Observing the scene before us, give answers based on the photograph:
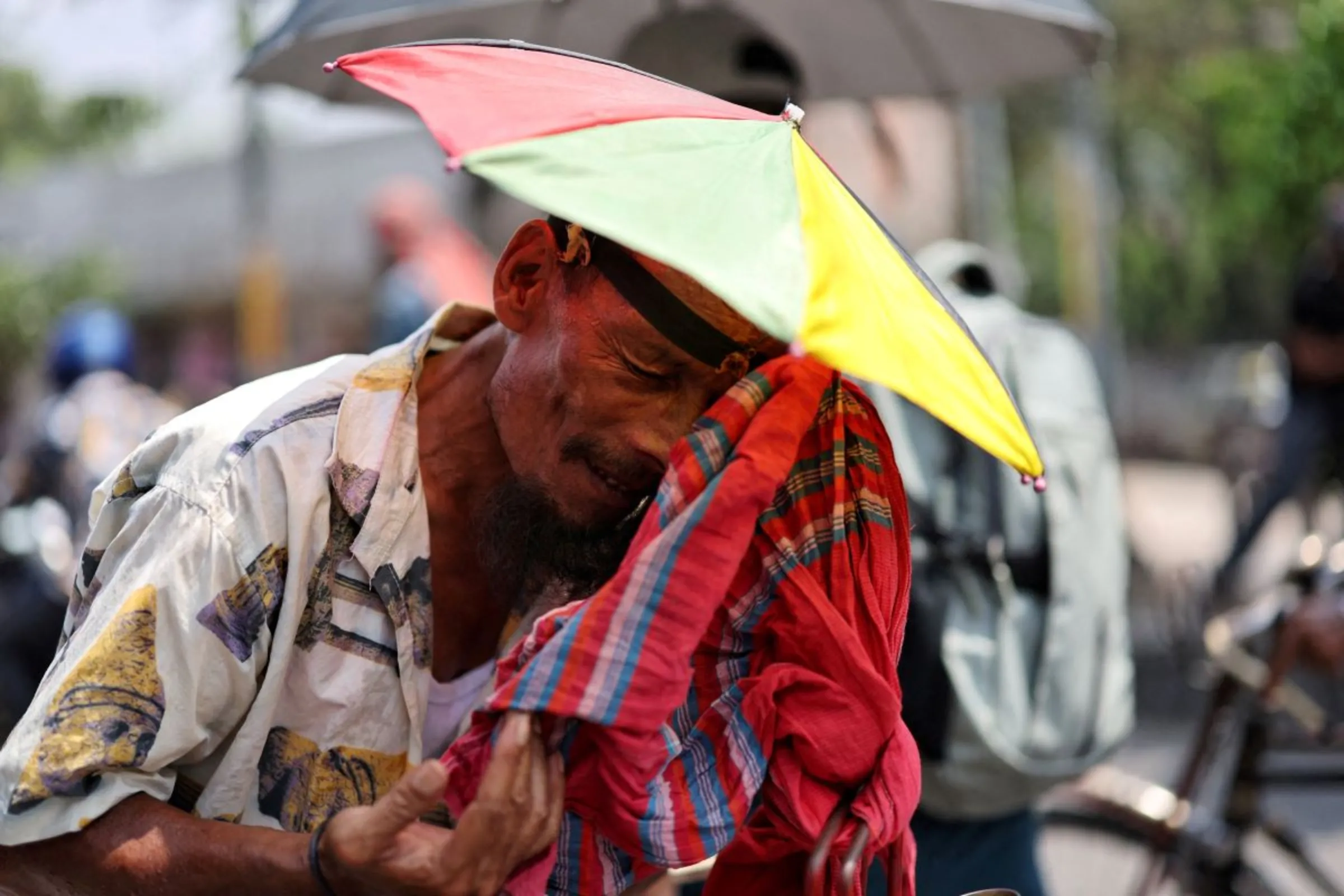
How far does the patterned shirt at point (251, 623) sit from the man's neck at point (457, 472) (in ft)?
0.19

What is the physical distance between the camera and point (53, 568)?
4.97 meters

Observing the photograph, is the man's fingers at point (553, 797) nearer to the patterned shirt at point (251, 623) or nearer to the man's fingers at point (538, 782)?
the man's fingers at point (538, 782)

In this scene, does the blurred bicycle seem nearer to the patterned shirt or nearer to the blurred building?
the patterned shirt

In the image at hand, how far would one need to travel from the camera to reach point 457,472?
2.11 m

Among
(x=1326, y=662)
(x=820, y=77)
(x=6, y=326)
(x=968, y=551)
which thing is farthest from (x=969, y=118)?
(x=6, y=326)

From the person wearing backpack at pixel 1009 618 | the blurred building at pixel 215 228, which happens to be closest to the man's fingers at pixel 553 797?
the person wearing backpack at pixel 1009 618

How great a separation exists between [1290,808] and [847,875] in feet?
15.5

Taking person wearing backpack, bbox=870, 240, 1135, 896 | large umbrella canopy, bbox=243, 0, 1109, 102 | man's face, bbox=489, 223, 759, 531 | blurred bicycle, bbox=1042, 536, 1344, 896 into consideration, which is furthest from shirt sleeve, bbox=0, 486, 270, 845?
blurred bicycle, bbox=1042, 536, 1344, 896

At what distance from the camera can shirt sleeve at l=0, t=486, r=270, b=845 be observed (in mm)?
1729

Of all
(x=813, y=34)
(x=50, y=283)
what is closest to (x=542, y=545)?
(x=813, y=34)

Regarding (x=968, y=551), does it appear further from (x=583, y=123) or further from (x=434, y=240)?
(x=434, y=240)

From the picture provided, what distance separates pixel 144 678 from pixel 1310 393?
5.75 metres

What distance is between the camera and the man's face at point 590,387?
1.89 m

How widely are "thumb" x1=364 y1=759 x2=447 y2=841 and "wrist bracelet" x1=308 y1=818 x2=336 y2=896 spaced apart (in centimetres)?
8
